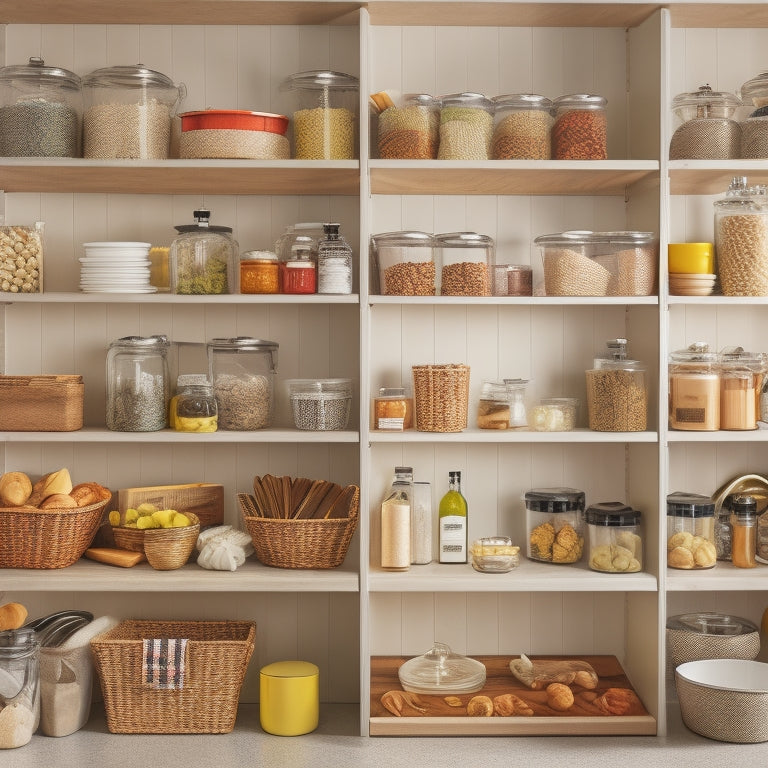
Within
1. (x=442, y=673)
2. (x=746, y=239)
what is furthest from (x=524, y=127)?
(x=442, y=673)

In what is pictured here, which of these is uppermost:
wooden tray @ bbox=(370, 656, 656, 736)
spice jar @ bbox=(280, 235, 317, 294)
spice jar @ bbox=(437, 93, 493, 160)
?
spice jar @ bbox=(437, 93, 493, 160)

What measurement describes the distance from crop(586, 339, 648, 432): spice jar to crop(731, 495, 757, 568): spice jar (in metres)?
0.42

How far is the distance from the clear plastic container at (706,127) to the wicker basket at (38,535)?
82.4 inches

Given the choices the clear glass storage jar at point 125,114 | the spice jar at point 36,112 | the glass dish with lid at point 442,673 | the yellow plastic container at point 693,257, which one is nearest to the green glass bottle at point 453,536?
the glass dish with lid at point 442,673

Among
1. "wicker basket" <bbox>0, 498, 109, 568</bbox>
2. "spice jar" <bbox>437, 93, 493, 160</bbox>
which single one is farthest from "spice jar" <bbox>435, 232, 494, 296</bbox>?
"wicker basket" <bbox>0, 498, 109, 568</bbox>

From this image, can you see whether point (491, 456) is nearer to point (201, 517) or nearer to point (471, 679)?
point (471, 679)

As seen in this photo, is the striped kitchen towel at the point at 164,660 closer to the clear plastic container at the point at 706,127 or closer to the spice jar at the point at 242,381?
the spice jar at the point at 242,381

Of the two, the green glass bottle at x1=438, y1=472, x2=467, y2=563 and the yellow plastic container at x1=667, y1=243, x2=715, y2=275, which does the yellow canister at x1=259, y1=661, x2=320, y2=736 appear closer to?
the green glass bottle at x1=438, y1=472, x2=467, y2=563

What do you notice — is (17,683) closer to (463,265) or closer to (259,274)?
(259,274)

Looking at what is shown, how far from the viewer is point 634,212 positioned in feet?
9.57

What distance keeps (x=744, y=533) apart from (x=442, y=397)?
3.34ft

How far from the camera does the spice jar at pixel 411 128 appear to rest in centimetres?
268

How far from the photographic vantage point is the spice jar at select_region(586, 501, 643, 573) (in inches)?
107

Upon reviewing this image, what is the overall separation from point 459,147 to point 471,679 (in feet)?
5.30
